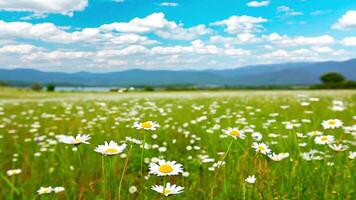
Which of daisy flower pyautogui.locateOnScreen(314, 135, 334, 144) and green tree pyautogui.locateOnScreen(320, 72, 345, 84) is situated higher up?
daisy flower pyautogui.locateOnScreen(314, 135, 334, 144)

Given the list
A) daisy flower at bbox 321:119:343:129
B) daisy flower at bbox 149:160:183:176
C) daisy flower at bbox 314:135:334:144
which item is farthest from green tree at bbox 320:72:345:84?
daisy flower at bbox 149:160:183:176

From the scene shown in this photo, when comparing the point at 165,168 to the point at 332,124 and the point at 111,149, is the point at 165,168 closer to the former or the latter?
the point at 111,149

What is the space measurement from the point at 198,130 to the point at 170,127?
0.90m

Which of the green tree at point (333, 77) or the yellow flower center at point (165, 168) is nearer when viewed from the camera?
the yellow flower center at point (165, 168)

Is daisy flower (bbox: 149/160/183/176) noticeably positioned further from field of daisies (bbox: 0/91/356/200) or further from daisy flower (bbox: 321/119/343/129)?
daisy flower (bbox: 321/119/343/129)

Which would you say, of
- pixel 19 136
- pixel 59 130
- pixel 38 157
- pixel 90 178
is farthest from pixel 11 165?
pixel 59 130

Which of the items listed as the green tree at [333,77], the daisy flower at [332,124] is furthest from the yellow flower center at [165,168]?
the green tree at [333,77]

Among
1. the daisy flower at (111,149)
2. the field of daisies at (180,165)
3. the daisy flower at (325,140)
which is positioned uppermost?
the daisy flower at (111,149)

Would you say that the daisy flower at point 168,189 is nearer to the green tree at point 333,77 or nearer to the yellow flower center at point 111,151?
the yellow flower center at point 111,151

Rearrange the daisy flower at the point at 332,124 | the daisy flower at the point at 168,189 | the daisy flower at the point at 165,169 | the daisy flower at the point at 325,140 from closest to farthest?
the daisy flower at the point at 168,189 → the daisy flower at the point at 165,169 → the daisy flower at the point at 332,124 → the daisy flower at the point at 325,140

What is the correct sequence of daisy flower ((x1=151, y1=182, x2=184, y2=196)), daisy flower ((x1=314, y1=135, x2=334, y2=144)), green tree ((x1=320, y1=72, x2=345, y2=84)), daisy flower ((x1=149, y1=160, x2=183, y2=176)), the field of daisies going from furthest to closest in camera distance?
green tree ((x1=320, y1=72, x2=345, y2=84)) < daisy flower ((x1=314, y1=135, x2=334, y2=144)) < the field of daisies < daisy flower ((x1=149, y1=160, x2=183, y2=176)) < daisy flower ((x1=151, y1=182, x2=184, y2=196))

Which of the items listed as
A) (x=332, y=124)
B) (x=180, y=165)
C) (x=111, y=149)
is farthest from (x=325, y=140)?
(x=111, y=149)

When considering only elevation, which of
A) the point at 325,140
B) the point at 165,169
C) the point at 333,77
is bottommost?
the point at 333,77

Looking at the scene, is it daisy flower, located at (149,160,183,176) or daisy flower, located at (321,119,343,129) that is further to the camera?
daisy flower, located at (321,119,343,129)
